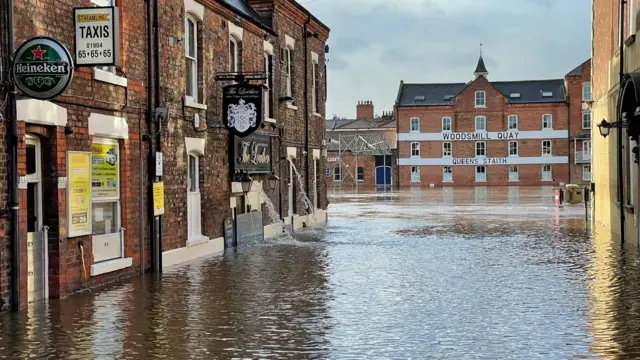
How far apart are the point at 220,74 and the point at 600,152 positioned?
1311 centimetres

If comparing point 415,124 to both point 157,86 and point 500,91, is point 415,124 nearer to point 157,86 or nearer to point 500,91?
point 500,91

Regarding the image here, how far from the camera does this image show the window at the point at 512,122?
77250 mm

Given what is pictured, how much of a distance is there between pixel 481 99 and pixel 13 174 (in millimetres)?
70081

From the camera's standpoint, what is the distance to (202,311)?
1100cm

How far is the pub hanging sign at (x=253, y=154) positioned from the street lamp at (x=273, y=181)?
36.4 inches

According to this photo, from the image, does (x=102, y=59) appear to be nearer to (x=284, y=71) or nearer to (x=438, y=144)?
(x=284, y=71)

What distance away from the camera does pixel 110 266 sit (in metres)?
13.6

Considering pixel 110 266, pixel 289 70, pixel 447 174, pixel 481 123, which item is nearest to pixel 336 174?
pixel 447 174

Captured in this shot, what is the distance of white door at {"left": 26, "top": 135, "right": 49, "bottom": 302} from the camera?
38.0 ft

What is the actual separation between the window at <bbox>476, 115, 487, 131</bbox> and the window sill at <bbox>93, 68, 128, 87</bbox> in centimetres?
6627

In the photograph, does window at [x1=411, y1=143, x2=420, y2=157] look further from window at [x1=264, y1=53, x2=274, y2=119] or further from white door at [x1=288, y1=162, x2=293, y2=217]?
window at [x1=264, y1=53, x2=274, y2=119]

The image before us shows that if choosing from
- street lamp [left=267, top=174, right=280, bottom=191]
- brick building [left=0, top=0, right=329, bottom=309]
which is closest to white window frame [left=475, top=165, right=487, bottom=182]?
brick building [left=0, top=0, right=329, bottom=309]

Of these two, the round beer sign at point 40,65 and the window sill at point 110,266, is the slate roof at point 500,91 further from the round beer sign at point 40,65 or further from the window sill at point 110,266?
the round beer sign at point 40,65

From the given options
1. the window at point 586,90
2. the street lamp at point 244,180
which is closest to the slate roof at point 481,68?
→ the window at point 586,90
